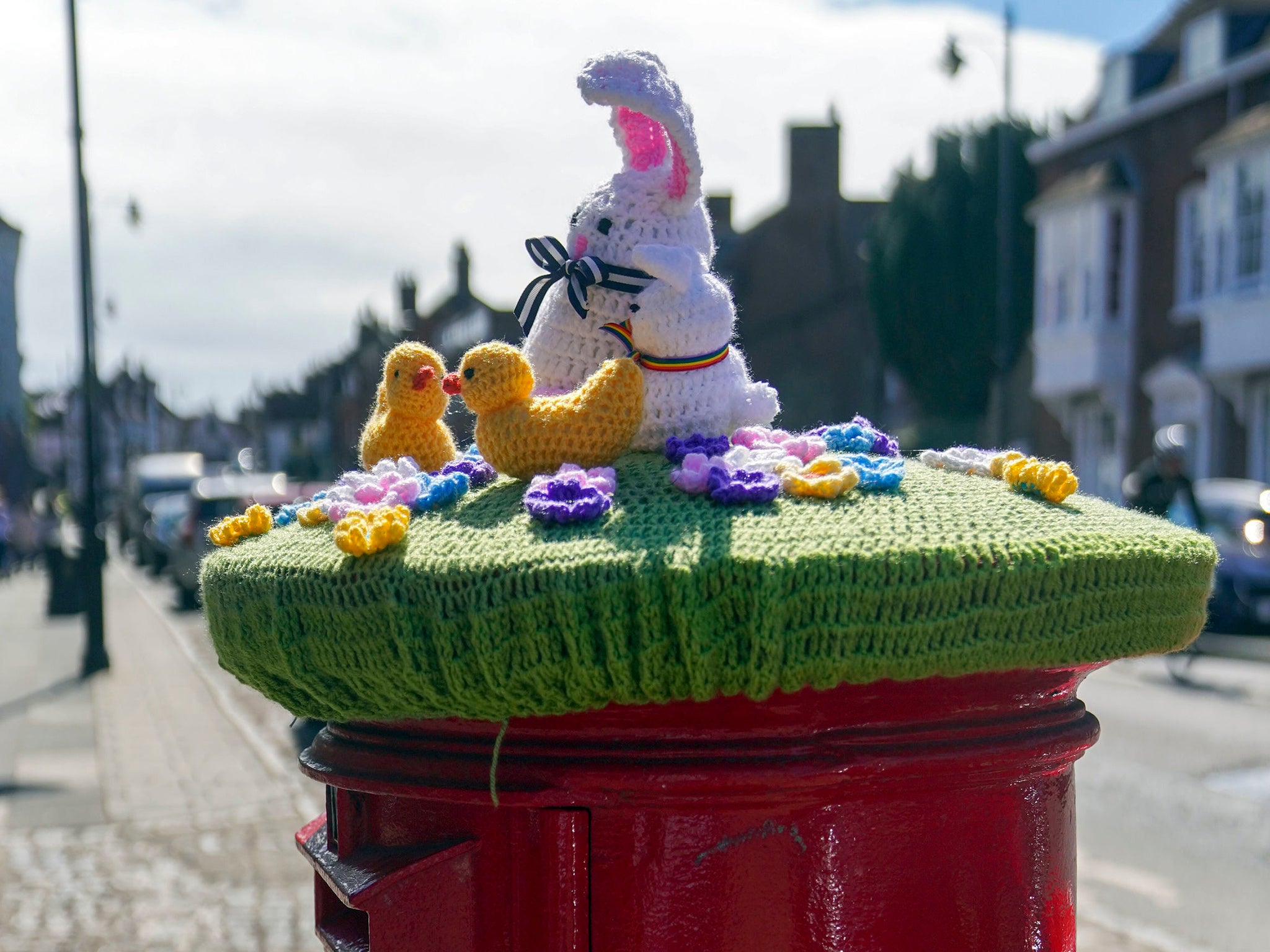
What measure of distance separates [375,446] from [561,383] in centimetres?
25

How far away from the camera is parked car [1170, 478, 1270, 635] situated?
11.3 meters

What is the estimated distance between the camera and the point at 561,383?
1.49 m

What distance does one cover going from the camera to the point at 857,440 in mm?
1452

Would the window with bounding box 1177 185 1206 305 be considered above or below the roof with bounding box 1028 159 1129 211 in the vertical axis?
below

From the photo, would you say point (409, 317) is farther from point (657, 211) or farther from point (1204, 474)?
point (657, 211)

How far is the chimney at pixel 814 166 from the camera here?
31.8 meters

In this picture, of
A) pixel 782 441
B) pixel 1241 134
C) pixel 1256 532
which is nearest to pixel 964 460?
pixel 782 441

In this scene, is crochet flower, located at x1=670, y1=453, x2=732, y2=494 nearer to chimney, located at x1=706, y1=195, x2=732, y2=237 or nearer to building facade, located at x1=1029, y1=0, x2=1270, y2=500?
building facade, located at x1=1029, y1=0, x2=1270, y2=500

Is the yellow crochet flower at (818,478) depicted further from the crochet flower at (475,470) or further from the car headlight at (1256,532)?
the car headlight at (1256,532)

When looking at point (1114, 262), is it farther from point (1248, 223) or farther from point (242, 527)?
point (242, 527)

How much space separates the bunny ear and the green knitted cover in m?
0.45

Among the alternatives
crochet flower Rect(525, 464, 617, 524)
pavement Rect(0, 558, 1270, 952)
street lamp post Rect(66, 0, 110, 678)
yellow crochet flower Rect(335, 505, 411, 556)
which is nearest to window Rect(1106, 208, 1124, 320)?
pavement Rect(0, 558, 1270, 952)

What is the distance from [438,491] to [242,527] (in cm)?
32

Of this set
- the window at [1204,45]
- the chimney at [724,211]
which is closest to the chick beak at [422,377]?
the window at [1204,45]
